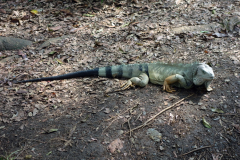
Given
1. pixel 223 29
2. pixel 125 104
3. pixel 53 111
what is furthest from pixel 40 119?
pixel 223 29

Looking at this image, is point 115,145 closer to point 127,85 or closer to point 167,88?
point 127,85

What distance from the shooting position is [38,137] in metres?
3.49

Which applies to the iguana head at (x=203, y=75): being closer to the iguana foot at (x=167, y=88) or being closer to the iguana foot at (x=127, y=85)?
the iguana foot at (x=167, y=88)

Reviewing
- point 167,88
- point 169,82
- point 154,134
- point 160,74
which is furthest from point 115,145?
point 160,74

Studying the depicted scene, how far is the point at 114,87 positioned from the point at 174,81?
4.30ft

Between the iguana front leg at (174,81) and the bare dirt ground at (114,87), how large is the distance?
0.46 ft

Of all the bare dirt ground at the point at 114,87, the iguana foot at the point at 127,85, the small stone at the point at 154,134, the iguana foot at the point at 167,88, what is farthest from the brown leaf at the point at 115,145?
the iguana foot at the point at 167,88

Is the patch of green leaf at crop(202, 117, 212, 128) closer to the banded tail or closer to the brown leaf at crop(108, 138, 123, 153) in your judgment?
the brown leaf at crop(108, 138, 123, 153)

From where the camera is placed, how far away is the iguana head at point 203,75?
3.92 m

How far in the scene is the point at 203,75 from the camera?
3977 millimetres

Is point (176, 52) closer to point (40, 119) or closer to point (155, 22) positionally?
point (155, 22)

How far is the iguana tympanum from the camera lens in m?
4.09

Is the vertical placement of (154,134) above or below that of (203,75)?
below

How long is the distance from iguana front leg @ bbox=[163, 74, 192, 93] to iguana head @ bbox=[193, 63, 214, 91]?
20 centimetres
